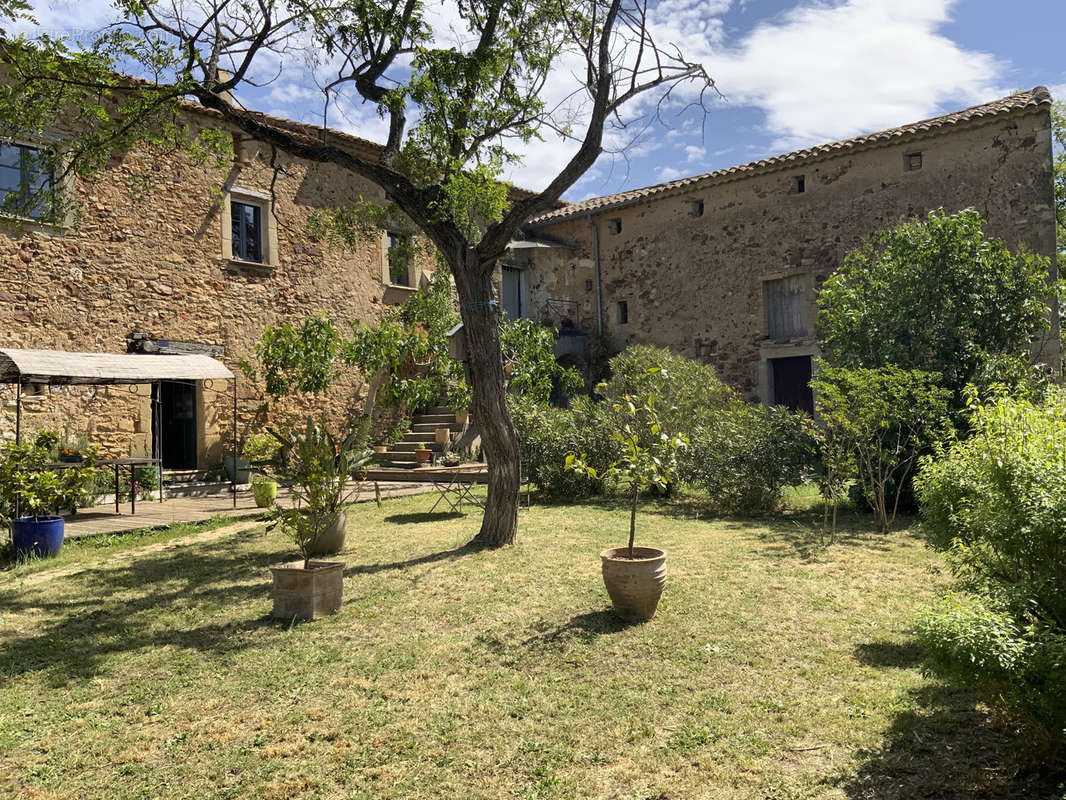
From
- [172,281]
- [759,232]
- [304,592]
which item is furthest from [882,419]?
[172,281]

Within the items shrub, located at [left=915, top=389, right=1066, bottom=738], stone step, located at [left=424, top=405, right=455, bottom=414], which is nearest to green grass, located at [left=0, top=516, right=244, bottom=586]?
stone step, located at [left=424, top=405, right=455, bottom=414]

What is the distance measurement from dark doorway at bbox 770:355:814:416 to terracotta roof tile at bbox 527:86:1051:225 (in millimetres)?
4326

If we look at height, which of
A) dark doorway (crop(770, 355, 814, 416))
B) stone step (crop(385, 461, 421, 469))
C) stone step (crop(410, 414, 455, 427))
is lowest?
stone step (crop(385, 461, 421, 469))

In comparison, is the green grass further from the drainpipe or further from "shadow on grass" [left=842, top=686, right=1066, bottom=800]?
the drainpipe

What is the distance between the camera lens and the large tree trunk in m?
7.45

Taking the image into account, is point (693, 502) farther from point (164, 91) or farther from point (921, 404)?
point (164, 91)

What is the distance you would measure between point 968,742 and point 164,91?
8246 mm

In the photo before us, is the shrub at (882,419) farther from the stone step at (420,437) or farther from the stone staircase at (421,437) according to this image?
the stone step at (420,437)

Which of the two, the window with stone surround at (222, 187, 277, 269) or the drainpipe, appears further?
the drainpipe

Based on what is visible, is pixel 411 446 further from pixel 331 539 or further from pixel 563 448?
pixel 331 539

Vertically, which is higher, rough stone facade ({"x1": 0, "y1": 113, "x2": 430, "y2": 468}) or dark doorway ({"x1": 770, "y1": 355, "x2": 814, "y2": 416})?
rough stone facade ({"x1": 0, "y1": 113, "x2": 430, "y2": 468})

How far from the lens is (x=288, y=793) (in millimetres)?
2889

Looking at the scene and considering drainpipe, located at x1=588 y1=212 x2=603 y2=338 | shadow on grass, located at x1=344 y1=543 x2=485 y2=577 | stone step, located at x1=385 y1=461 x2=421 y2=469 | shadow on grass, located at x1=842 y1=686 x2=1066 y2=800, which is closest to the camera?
shadow on grass, located at x1=842 y1=686 x2=1066 y2=800

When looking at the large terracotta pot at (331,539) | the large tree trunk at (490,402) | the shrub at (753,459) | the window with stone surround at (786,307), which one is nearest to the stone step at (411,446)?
the shrub at (753,459)
